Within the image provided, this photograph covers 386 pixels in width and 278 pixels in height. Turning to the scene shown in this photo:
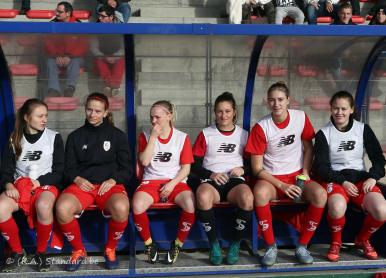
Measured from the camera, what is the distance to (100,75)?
4270mm

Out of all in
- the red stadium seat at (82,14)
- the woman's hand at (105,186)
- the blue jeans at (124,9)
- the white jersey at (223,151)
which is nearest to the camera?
the woman's hand at (105,186)

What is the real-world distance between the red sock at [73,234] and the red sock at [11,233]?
33cm

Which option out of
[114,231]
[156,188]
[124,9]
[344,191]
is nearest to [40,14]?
[124,9]

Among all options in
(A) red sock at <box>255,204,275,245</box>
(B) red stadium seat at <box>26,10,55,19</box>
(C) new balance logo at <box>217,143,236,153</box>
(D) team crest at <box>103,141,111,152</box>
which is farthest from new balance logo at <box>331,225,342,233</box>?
(B) red stadium seat at <box>26,10,55,19</box>

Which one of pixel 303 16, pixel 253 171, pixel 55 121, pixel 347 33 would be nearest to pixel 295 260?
pixel 253 171

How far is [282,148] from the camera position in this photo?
4113 millimetres

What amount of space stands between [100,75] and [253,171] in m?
1.49

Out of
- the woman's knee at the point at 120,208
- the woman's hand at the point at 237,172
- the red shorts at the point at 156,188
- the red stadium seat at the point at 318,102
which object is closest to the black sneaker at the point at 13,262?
the woman's knee at the point at 120,208

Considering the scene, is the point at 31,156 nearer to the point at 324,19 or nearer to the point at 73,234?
the point at 73,234

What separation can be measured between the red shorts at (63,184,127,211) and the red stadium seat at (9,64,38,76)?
1024 millimetres

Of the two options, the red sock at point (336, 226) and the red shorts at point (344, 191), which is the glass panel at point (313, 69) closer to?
the red shorts at point (344, 191)

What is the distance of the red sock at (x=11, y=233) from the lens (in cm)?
359

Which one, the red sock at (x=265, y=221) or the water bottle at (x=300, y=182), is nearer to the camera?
the red sock at (x=265, y=221)

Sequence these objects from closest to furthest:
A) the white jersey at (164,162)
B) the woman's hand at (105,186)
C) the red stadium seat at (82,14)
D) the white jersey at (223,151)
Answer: the woman's hand at (105,186)
the white jersey at (164,162)
the white jersey at (223,151)
the red stadium seat at (82,14)
